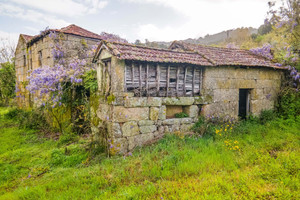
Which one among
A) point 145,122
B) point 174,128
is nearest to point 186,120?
point 174,128

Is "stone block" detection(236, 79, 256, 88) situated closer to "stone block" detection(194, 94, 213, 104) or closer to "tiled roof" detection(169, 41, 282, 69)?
"tiled roof" detection(169, 41, 282, 69)

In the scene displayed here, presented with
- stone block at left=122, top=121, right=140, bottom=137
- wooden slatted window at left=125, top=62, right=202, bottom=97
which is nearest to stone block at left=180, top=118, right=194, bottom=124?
wooden slatted window at left=125, top=62, right=202, bottom=97

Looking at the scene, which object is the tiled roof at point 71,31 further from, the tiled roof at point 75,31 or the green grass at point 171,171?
the green grass at point 171,171

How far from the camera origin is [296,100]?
7648 mm

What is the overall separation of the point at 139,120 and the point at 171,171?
197 centimetres

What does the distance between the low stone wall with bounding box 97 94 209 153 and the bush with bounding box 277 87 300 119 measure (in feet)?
13.8

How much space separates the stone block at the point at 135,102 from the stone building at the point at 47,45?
19.3 ft

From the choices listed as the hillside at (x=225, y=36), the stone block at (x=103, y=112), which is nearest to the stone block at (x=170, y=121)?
the stone block at (x=103, y=112)

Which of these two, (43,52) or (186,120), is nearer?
(186,120)

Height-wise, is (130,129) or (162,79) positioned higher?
(162,79)

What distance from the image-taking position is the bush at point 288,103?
734 cm

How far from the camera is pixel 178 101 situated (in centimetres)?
629

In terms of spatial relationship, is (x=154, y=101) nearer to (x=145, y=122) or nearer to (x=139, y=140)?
(x=145, y=122)

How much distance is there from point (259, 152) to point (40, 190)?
5205 millimetres
